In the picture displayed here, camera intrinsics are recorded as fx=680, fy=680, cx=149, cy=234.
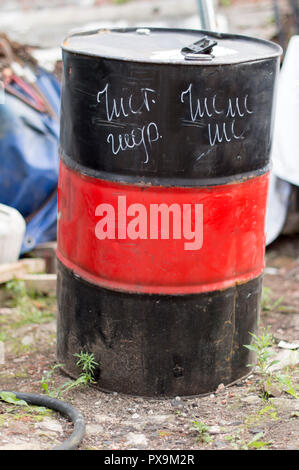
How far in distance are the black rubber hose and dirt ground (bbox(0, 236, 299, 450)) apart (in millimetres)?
41

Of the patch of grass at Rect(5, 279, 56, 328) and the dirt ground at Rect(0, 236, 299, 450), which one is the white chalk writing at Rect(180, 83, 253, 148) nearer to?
the dirt ground at Rect(0, 236, 299, 450)

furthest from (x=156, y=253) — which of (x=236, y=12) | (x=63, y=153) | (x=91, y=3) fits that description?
(x=91, y=3)

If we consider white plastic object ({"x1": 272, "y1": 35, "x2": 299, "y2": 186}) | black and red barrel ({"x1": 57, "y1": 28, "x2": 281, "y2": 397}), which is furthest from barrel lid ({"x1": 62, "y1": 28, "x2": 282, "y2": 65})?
white plastic object ({"x1": 272, "y1": 35, "x2": 299, "y2": 186})

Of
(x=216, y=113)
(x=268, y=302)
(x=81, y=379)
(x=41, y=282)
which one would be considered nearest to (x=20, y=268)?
(x=41, y=282)

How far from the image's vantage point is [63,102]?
9.69 feet

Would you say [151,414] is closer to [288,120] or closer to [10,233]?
[10,233]

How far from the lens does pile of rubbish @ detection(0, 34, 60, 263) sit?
436cm

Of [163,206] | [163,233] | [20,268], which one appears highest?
[163,206]

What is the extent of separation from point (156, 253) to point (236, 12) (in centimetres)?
455

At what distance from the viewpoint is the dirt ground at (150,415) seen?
2.65 metres

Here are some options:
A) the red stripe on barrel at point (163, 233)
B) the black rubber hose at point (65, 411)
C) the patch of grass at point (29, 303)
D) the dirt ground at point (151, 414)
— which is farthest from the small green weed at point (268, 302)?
the black rubber hose at point (65, 411)

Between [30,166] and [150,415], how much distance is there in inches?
82.0

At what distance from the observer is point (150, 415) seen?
9.46 feet

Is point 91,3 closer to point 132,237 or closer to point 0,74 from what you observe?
point 0,74
